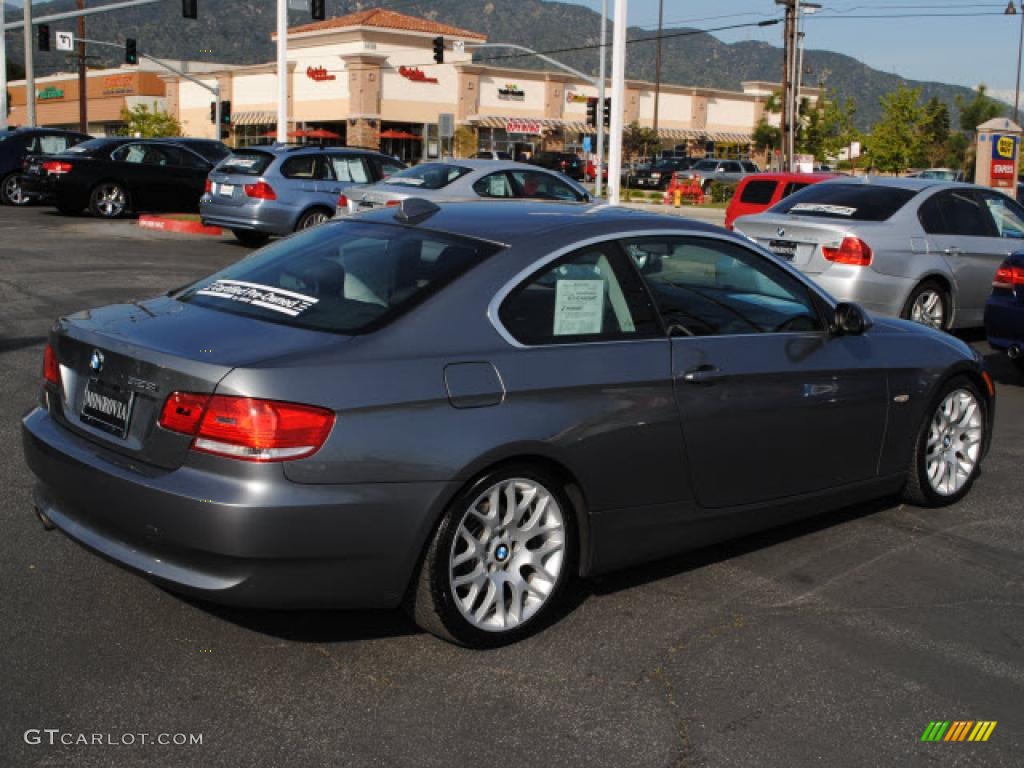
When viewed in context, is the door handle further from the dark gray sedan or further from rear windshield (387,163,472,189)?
rear windshield (387,163,472,189)

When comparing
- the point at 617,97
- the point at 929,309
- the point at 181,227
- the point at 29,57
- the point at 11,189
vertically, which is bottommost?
the point at 929,309

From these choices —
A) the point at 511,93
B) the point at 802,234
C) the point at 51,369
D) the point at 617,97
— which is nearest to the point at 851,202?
the point at 802,234

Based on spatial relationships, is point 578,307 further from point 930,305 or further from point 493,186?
point 493,186

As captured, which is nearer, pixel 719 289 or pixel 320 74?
pixel 719 289

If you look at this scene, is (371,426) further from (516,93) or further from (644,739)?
(516,93)

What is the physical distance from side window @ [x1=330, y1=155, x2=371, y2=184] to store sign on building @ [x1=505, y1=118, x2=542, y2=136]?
5936cm

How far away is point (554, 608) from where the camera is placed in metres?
4.80

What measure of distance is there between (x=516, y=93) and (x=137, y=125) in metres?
27.5

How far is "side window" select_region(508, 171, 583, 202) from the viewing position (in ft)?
54.7

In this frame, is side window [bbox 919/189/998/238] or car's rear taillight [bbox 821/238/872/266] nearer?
car's rear taillight [bbox 821/238/872/266]

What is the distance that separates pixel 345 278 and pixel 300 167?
573 inches

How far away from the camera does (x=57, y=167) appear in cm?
2327

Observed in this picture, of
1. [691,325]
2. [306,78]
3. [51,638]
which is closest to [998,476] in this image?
[691,325]

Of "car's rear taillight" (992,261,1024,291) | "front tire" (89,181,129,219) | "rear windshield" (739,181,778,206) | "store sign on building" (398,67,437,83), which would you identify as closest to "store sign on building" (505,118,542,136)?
"store sign on building" (398,67,437,83)
